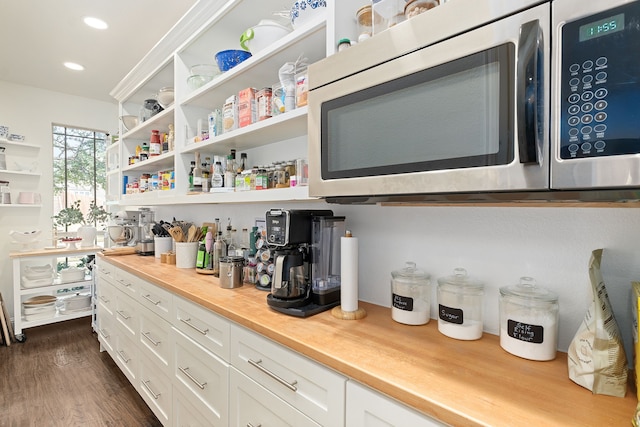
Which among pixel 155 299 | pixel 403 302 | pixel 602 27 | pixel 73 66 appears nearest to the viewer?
pixel 602 27

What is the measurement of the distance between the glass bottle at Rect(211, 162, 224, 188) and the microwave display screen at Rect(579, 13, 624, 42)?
1683 mm

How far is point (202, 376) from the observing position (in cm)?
139

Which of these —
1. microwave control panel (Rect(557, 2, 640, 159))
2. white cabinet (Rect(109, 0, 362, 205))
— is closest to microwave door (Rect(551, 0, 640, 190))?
microwave control panel (Rect(557, 2, 640, 159))

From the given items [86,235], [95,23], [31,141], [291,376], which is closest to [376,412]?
[291,376]

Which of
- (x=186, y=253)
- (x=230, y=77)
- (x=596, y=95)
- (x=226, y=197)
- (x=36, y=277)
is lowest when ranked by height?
(x=36, y=277)

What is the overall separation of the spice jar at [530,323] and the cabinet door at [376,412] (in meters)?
0.36

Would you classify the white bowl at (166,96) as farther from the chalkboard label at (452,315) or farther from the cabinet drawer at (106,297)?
the chalkboard label at (452,315)

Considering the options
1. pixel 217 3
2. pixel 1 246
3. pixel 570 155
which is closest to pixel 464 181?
pixel 570 155

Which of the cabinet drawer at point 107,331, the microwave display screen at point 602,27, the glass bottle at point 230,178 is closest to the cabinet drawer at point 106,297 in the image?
the cabinet drawer at point 107,331

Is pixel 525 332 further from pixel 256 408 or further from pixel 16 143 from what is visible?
pixel 16 143

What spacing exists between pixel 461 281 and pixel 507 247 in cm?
17

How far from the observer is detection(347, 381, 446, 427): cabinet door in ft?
2.22

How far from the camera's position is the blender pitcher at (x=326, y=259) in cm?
126

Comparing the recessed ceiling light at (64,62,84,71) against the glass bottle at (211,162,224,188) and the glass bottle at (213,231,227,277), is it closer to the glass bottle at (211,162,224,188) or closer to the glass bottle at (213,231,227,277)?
the glass bottle at (211,162,224,188)
